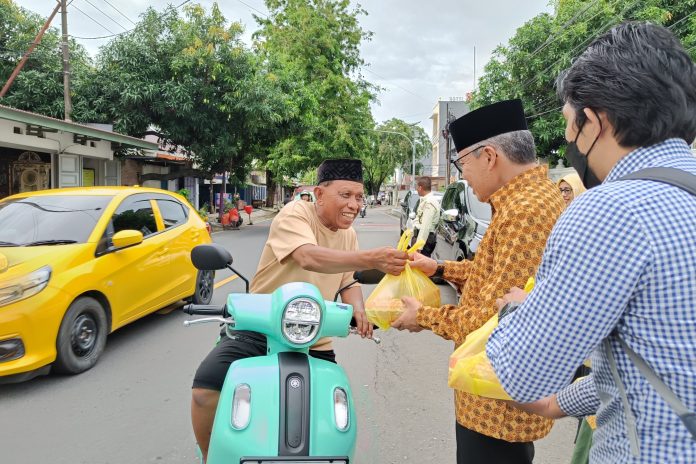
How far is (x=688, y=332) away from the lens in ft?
3.03

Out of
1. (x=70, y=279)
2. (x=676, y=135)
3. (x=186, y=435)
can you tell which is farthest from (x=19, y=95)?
(x=676, y=135)

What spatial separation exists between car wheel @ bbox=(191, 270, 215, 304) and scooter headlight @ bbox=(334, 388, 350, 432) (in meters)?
5.23

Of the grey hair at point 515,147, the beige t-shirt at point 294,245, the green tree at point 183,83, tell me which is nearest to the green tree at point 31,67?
the green tree at point 183,83

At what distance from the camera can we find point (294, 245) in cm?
234

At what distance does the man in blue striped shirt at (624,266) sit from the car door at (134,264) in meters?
4.47

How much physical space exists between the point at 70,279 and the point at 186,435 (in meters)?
1.79

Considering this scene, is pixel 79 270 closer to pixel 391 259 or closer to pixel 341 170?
pixel 341 170

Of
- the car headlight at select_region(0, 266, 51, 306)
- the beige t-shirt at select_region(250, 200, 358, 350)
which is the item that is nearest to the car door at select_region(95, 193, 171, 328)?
the car headlight at select_region(0, 266, 51, 306)

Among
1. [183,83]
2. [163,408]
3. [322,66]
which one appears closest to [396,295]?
[163,408]

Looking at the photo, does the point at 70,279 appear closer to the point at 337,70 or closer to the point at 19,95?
the point at 19,95

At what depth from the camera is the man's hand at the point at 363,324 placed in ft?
7.39

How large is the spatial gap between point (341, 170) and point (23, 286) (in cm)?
291

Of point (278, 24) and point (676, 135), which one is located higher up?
point (278, 24)

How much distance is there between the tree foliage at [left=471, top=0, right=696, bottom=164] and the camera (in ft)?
42.9
